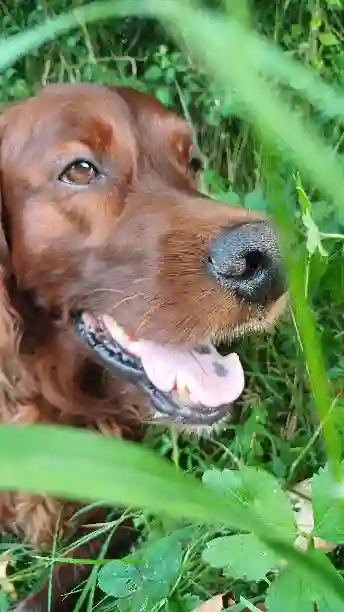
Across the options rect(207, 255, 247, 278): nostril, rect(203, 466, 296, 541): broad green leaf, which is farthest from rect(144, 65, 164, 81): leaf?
rect(203, 466, 296, 541): broad green leaf

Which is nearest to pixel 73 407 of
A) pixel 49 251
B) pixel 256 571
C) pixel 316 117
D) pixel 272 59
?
pixel 49 251

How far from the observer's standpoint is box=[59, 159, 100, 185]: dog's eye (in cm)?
177

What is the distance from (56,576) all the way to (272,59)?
174cm

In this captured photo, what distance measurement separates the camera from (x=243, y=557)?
110 cm

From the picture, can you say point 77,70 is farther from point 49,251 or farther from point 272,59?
point 272,59

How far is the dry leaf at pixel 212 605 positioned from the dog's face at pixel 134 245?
42 centimetres

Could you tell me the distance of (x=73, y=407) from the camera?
2.04 metres

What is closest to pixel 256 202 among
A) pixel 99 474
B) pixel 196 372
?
pixel 196 372

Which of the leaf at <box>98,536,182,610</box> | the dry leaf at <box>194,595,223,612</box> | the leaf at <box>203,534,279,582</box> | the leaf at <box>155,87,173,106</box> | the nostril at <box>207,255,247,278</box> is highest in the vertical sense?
the nostril at <box>207,255,247,278</box>

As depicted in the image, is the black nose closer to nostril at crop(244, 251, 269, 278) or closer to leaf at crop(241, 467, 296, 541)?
nostril at crop(244, 251, 269, 278)

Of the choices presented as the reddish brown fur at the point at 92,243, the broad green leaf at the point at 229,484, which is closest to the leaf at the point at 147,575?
the broad green leaf at the point at 229,484

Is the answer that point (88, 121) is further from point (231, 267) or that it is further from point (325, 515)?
point (325, 515)

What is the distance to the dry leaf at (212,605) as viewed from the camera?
66.1 inches

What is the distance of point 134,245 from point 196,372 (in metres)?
0.40
